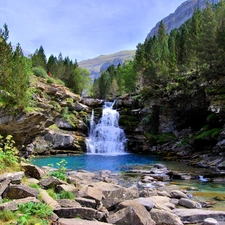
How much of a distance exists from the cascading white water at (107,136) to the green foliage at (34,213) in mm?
39585

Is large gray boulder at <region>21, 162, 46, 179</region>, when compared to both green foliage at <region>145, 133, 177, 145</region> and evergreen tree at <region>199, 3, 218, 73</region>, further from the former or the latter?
green foliage at <region>145, 133, 177, 145</region>

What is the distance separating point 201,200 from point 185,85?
98.2 ft

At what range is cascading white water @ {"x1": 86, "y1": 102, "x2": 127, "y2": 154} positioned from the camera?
4647 cm

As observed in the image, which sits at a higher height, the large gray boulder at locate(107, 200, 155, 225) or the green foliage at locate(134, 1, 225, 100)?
the green foliage at locate(134, 1, 225, 100)

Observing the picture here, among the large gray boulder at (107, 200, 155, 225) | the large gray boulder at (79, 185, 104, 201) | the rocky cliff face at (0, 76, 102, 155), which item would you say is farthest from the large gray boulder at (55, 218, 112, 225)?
the rocky cliff face at (0, 76, 102, 155)

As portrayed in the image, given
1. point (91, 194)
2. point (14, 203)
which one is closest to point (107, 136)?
point (91, 194)

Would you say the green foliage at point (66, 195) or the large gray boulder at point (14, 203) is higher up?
the large gray boulder at point (14, 203)

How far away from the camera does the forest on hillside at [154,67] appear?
77.4ft

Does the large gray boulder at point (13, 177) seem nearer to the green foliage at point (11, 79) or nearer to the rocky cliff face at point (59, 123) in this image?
the green foliage at point (11, 79)

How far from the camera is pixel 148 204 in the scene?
945cm

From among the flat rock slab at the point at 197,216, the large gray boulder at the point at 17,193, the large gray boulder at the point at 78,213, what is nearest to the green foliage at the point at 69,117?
the flat rock slab at the point at 197,216

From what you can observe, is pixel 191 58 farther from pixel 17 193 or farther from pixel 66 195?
pixel 17 193

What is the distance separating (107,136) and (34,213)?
41.7m

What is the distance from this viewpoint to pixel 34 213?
6535mm
